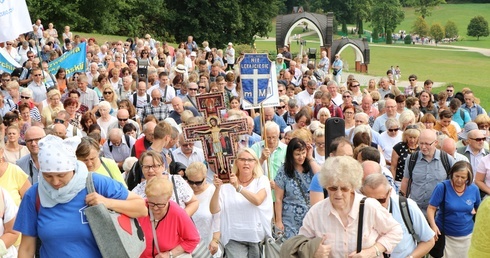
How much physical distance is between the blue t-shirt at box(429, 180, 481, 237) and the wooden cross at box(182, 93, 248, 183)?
216cm

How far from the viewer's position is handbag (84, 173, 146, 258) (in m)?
5.61

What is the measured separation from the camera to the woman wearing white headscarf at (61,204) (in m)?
5.59

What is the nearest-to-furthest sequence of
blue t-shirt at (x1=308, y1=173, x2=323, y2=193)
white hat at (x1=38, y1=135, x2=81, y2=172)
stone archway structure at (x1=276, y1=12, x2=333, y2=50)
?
white hat at (x1=38, y1=135, x2=81, y2=172)
blue t-shirt at (x1=308, y1=173, x2=323, y2=193)
stone archway structure at (x1=276, y1=12, x2=333, y2=50)

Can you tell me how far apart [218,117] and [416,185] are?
2578 millimetres

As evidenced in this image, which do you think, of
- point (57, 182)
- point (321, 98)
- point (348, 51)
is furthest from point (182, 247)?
point (348, 51)

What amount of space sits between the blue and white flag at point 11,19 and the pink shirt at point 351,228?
28.6ft

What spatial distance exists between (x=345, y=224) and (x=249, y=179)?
2.85m

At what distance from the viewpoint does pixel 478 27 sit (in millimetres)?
105875

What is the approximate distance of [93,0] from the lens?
51500mm

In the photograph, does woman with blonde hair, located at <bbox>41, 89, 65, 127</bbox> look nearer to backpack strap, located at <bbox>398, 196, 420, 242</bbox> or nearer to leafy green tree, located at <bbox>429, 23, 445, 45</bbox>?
backpack strap, located at <bbox>398, 196, 420, 242</bbox>

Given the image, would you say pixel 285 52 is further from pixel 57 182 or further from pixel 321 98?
pixel 57 182

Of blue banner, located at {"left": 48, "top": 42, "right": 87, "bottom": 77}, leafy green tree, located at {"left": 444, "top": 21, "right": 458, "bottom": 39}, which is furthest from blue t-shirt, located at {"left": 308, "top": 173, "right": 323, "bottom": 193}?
leafy green tree, located at {"left": 444, "top": 21, "right": 458, "bottom": 39}

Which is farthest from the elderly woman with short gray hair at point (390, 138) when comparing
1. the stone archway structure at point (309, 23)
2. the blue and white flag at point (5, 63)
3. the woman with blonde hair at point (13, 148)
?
the stone archway structure at point (309, 23)

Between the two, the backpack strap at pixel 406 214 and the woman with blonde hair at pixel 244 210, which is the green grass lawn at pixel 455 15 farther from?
the backpack strap at pixel 406 214
